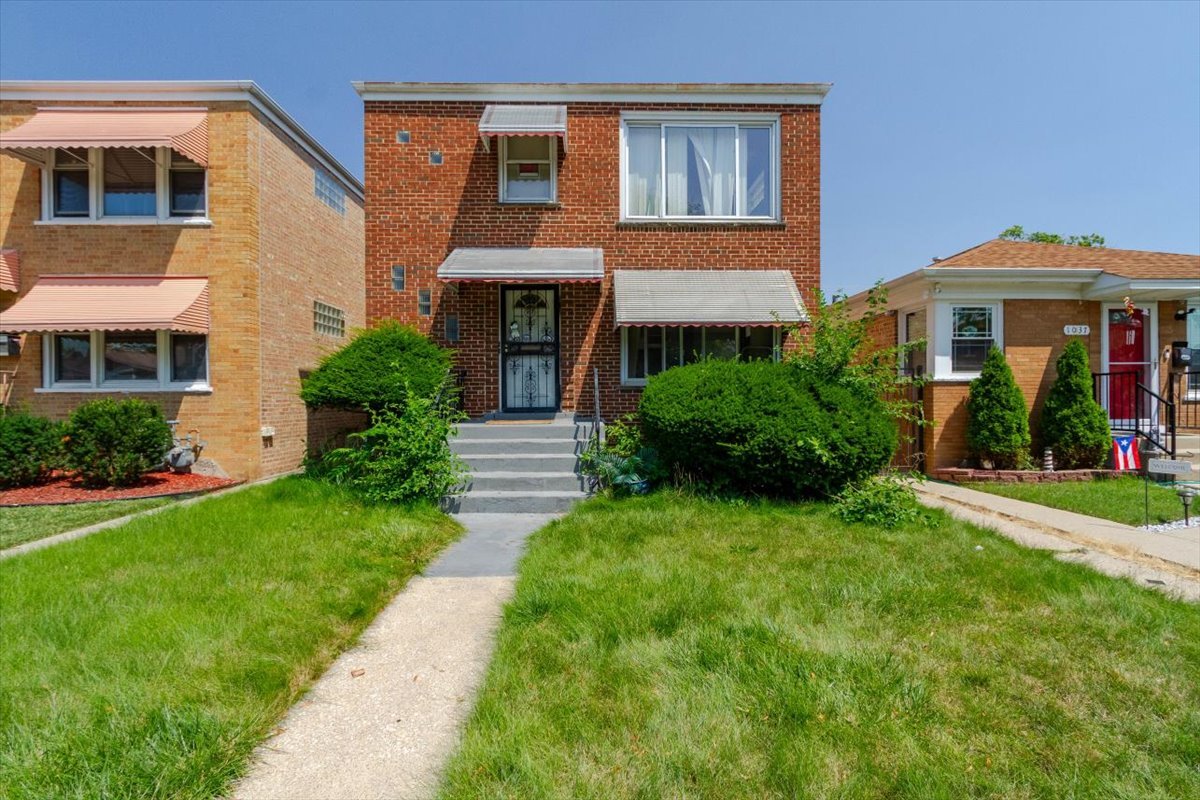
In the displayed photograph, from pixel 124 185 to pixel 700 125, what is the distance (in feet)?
37.3

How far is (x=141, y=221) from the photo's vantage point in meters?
11.3

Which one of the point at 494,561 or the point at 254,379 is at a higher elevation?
the point at 254,379

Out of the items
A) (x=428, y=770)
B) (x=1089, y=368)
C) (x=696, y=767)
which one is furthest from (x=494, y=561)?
(x=1089, y=368)

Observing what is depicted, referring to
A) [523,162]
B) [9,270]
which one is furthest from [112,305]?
[523,162]

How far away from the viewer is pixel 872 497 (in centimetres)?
714

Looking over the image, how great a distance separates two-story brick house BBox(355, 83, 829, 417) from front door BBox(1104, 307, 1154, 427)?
686 cm

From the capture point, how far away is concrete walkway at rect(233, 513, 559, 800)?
8.60ft

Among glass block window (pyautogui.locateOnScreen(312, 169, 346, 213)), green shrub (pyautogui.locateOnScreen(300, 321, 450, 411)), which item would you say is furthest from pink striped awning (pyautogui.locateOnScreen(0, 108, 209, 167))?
green shrub (pyautogui.locateOnScreen(300, 321, 450, 411))

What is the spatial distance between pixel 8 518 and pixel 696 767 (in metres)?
10.1

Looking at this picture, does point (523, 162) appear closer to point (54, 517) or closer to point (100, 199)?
point (100, 199)

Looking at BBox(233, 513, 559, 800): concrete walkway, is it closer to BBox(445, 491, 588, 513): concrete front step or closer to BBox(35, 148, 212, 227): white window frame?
BBox(445, 491, 588, 513): concrete front step

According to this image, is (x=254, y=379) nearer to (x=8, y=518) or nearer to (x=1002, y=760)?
(x=8, y=518)

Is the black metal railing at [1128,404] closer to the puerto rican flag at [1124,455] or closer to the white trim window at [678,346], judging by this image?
the puerto rican flag at [1124,455]

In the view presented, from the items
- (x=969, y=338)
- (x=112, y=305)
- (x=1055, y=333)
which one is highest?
(x=112, y=305)
